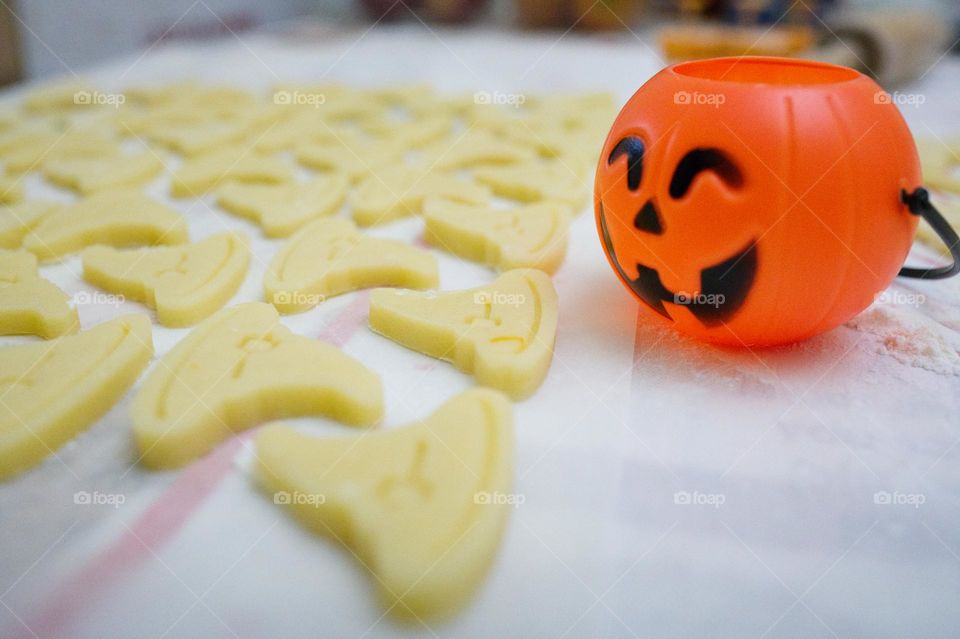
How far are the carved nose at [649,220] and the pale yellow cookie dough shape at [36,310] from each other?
53cm

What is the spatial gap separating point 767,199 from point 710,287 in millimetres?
82

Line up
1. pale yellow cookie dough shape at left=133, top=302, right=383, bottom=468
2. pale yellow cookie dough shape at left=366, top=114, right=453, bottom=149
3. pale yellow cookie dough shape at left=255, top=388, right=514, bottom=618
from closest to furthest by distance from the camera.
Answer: pale yellow cookie dough shape at left=255, top=388, right=514, bottom=618
pale yellow cookie dough shape at left=133, top=302, right=383, bottom=468
pale yellow cookie dough shape at left=366, top=114, right=453, bottom=149

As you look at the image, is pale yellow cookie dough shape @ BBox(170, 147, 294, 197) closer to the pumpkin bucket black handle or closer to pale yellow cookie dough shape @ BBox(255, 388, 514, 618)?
pale yellow cookie dough shape @ BBox(255, 388, 514, 618)

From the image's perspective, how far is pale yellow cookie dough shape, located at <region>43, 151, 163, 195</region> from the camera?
3.40 ft

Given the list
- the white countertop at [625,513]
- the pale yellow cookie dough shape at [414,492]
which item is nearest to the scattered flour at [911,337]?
the white countertop at [625,513]

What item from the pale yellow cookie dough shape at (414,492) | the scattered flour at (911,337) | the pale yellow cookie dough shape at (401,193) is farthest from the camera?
the pale yellow cookie dough shape at (401,193)

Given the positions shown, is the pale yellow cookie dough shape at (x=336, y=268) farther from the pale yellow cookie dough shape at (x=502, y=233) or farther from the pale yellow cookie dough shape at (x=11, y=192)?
the pale yellow cookie dough shape at (x=11, y=192)

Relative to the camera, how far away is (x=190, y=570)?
1.54 feet

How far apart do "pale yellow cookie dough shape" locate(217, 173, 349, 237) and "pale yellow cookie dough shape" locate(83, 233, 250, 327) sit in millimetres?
85

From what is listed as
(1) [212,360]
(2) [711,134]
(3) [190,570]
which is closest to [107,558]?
(3) [190,570]

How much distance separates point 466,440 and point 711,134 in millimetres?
305

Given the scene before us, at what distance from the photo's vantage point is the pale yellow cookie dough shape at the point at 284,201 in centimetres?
92

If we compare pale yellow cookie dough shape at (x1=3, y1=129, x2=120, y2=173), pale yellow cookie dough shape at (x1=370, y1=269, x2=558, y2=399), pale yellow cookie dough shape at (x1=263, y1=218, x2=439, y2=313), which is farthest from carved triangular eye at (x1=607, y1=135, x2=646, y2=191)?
pale yellow cookie dough shape at (x1=3, y1=129, x2=120, y2=173)

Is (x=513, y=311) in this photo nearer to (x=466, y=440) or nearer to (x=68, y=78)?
(x=466, y=440)
